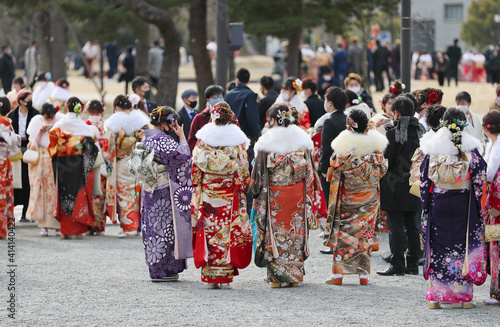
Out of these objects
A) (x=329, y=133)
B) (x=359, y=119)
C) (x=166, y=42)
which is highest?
(x=166, y=42)

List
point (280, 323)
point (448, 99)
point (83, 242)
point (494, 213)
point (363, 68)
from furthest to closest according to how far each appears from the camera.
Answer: point (363, 68) < point (448, 99) < point (83, 242) < point (494, 213) < point (280, 323)

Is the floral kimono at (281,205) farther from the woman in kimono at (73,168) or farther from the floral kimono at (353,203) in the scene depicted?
the woman in kimono at (73,168)

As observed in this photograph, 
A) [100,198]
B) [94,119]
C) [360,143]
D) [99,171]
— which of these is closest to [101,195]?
[100,198]

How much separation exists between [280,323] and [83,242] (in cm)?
477

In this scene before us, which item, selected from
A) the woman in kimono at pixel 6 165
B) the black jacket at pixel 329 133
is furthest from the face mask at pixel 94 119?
the black jacket at pixel 329 133

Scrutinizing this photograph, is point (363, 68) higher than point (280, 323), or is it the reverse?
point (363, 68)

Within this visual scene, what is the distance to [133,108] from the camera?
11.4 m

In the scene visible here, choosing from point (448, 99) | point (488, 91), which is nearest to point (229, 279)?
point (448, 99)

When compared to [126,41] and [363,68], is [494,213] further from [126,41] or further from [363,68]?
[126,41]

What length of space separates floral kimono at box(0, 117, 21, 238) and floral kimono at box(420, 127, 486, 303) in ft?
18.2

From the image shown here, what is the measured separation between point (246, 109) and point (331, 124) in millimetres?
2762

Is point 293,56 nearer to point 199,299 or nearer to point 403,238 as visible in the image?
point 403,238

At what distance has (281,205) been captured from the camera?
830 centimetres

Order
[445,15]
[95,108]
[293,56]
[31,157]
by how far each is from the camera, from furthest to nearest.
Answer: [445,15], [293,56], [95,108], [31,157]
